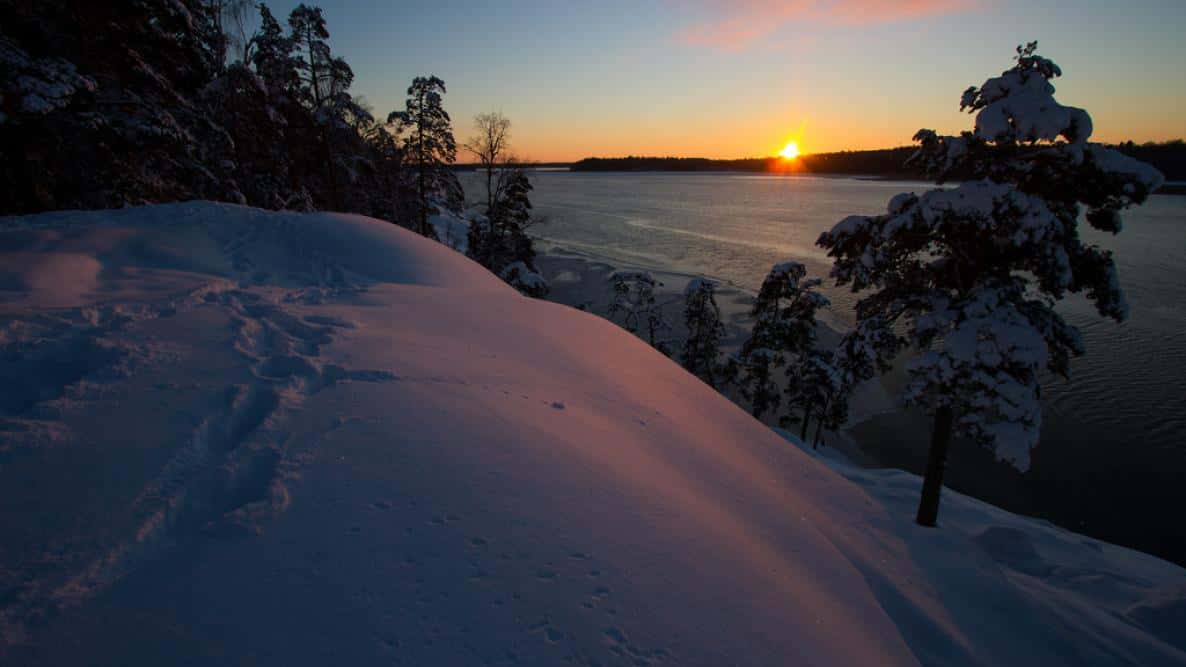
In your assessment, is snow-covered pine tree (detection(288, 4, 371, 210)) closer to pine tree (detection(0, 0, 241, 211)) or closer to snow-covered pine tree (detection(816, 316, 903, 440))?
pine tree (detection(0, 0, 241, 211))

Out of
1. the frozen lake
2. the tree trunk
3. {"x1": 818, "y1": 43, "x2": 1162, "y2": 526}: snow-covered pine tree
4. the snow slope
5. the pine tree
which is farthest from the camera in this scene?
the frozen lake

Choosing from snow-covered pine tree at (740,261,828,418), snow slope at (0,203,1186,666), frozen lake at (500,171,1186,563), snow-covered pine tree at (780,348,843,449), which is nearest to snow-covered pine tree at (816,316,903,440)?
snow slope at (0,203,1186,666)

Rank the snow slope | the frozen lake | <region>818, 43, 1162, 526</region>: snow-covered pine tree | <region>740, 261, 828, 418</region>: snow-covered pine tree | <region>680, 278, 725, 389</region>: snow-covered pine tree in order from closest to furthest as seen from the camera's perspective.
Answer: the snow slope < <region>818, 43, 1162, 526</region>: snow-covered pine tree < the frozen lake < <region>740, 261, 828, 418</region>: snow-covered pine tree < <region>680, 278, 725, 389</region>: snow-covered pine tree

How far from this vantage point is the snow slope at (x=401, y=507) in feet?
7.44

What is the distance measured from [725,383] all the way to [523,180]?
47.2 feet

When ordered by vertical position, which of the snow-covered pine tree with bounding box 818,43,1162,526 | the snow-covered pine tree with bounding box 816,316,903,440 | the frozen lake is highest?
the snow-covered pine tree with bounding box 818,43,1162,526

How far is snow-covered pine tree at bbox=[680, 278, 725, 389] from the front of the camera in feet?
66.1

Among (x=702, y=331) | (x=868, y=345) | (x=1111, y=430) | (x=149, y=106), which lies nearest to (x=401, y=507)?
(x=868, y=345)

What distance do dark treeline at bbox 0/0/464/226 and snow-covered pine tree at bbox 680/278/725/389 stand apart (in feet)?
49.3

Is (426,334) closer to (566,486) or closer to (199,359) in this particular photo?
(199,359)

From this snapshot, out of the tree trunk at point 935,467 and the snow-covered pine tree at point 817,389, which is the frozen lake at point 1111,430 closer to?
the snow-covered pine tree at point 817,389

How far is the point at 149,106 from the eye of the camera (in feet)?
35.5

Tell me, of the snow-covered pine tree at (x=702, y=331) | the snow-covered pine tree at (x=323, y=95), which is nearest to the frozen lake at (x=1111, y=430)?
the snow-covered pine tree at (x=702, y=331)

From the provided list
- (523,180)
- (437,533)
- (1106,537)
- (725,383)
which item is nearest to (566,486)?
(437,533)
